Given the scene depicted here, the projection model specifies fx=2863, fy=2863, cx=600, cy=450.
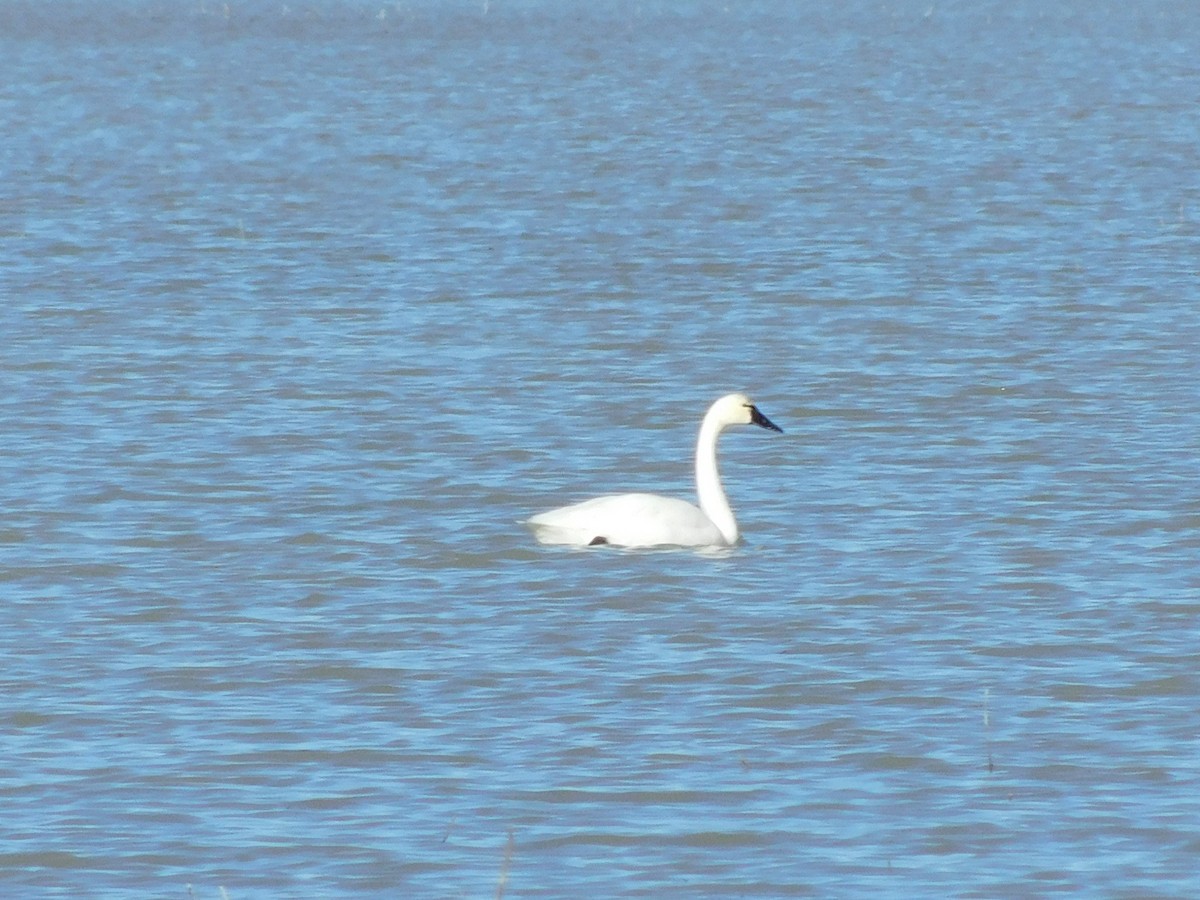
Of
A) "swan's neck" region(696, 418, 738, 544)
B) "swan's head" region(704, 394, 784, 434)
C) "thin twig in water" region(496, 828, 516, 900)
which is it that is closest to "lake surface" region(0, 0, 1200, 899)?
"thin twig in water" region(496, 828, 516, 900)

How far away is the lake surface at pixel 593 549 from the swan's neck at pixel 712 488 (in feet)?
0.65

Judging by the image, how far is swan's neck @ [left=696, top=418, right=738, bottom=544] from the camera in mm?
11945

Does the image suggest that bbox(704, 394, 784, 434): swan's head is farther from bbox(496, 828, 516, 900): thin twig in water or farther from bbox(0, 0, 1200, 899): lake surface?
bbox(496, 828, 516, 900): thin twig in water

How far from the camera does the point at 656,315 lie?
19.1m

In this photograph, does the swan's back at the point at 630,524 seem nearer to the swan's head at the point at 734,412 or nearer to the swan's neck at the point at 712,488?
the swan's neck at the point at 712,488

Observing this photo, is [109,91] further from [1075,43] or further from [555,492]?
[555,492]

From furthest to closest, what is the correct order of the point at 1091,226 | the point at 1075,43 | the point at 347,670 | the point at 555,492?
the point at 1075,43 → the point at 1091,226 → the point at 555,492 → the point at 347,670

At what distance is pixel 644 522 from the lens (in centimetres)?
1172

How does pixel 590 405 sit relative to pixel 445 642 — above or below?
above

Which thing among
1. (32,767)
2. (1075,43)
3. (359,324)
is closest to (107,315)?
(359,324)

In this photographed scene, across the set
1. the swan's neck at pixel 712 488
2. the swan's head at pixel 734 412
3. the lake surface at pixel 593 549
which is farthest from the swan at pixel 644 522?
the swan's head at pixel 734 412

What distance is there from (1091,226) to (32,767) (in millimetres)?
17453

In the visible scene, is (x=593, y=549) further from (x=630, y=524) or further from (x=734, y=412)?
(x=734, y=412)

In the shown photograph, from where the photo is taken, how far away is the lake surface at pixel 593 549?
7836 millimetres
